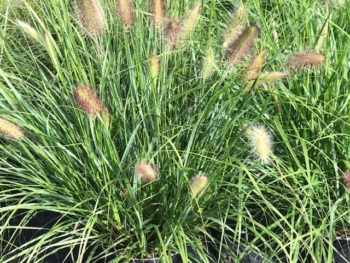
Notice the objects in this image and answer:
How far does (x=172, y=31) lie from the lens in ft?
6.15

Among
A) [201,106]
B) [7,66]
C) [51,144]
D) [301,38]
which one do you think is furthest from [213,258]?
[7,66]

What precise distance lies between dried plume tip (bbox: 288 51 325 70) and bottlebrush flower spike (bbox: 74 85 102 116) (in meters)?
0.57

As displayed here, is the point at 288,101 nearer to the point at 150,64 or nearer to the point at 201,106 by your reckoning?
the point at 201,106

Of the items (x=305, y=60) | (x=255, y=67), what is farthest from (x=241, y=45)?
(x=305, y=60)

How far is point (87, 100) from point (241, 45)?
17.9 inches

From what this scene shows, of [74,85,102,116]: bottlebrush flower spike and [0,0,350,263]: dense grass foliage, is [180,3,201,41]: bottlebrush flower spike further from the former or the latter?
[74,85,102,116]: bottlebrush flower spike

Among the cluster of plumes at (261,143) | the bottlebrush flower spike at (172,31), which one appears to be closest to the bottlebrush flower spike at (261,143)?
the cluster of plumes at (261,143)

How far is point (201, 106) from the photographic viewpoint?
204cm

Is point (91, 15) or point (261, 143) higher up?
point (91, 15)

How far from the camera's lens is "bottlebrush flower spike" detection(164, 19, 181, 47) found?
1866 millimetres

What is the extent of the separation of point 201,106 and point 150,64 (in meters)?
0.23

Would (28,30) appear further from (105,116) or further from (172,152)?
(172,152)

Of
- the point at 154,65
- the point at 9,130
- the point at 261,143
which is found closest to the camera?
the point at 261,143

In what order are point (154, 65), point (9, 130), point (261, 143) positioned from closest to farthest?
point (261, 143) → point (9, 130) → point (154, 65)
